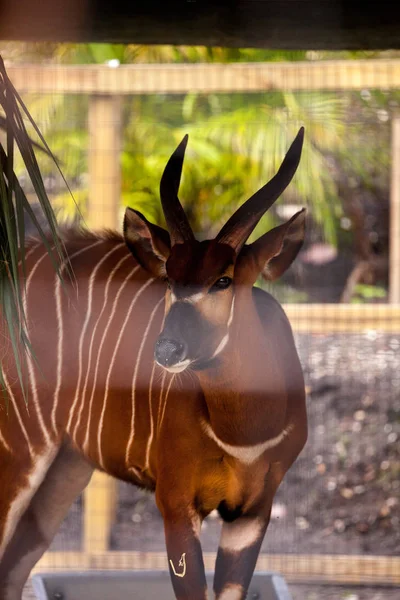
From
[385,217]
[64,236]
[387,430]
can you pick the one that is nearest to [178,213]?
[64,236]

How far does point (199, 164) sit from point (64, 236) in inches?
10.6

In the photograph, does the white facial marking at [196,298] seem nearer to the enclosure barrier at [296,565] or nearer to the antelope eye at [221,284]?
the antelope eye at [221,284]

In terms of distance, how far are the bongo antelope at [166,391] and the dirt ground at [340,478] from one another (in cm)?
14

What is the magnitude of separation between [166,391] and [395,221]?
1.95 feet

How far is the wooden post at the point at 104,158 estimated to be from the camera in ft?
5.37

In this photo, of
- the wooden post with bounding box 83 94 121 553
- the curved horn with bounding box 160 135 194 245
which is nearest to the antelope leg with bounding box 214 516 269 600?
the wooden post with bounding box 83 94 121 553

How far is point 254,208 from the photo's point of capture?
145 centimetres

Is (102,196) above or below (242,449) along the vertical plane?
above

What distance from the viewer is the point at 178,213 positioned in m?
1.49

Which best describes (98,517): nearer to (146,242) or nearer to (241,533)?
(241,533)

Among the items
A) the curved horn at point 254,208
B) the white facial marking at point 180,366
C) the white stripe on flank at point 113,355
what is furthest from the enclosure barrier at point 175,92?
the white facial marking at point 180,366

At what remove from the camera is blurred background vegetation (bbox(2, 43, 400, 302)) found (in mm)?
1589

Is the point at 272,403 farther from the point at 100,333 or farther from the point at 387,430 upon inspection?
the point at 387,430

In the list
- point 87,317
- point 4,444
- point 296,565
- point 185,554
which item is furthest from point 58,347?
point 296,565
